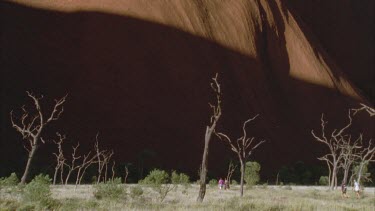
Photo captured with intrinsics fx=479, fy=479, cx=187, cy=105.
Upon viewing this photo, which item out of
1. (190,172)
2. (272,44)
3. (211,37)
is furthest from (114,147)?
(272,44)

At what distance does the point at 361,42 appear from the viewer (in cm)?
9500

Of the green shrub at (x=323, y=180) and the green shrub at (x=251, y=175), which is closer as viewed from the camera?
the green shrub at (x=251, y=175)

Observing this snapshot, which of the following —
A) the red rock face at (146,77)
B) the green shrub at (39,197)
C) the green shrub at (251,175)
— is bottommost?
the green shrub at (39,197)

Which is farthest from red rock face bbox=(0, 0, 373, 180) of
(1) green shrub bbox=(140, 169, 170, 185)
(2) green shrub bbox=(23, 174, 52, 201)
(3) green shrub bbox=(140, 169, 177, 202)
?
(2) green shrub bbox=(23, 174, 52, 201)

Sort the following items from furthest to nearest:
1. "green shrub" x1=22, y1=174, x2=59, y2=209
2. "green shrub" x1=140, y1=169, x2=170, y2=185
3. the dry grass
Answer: "green shrub" x1=140, y1=169, x2=170, y2=185 → the dry grass → "green shrub" x1=22, y1=174, x2=59, y2=209

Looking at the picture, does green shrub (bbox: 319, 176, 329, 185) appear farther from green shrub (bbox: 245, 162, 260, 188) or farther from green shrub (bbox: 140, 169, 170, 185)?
green shrub (bbox: 140, 169, 170, 185)

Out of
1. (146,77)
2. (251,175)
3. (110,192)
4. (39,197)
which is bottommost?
(39,197)

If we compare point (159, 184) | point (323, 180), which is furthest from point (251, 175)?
point (159, 184)

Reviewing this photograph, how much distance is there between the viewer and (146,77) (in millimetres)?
45719

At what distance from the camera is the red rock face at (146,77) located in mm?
42812

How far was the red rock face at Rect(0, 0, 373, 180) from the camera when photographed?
42.8 metres

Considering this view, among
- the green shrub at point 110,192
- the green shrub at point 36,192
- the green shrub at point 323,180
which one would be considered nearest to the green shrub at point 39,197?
the green shrub at point 36,192

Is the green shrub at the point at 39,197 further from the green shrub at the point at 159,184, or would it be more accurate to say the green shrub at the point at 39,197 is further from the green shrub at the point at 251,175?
the green shrub at the point at 251,175

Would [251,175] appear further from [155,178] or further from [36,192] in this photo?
[36,192]
